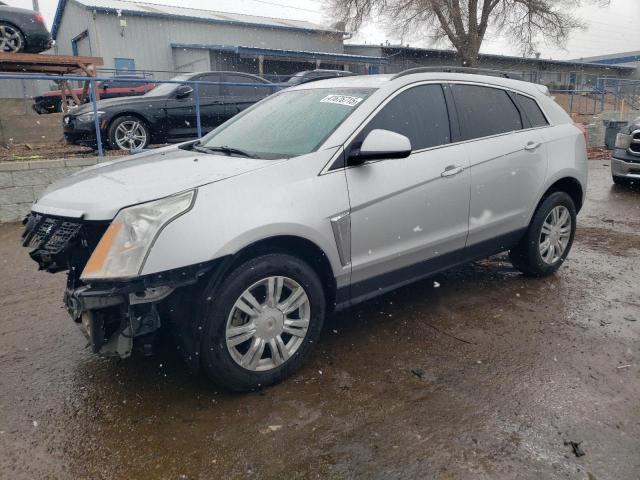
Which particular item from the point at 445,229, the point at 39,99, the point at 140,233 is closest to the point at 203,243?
the point at 140,233

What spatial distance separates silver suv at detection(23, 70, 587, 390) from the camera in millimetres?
2525

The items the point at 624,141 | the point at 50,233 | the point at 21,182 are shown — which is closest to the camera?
the point at 50,233

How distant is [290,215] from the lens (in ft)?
9.15

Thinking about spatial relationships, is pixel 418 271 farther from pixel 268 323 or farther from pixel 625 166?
pixel 625 166

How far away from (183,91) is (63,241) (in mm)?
7118

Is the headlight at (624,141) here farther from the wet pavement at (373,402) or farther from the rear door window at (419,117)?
the rear door window at (419,117)

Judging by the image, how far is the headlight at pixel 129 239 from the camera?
2.40 metres

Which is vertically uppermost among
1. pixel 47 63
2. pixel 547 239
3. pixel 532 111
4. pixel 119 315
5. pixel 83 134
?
pixel 47 63

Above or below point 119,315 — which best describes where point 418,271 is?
below

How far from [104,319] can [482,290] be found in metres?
3.12

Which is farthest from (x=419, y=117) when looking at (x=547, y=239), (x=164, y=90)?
(x=164, y=90)

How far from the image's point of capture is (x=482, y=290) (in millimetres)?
4445

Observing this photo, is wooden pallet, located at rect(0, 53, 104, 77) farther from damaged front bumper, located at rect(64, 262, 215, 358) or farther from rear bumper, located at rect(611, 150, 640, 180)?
rear bumper, located at rect(611, 150, 640, 180)

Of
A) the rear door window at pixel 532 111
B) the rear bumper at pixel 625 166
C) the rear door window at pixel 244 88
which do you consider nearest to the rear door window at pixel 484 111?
the rear door window at pixel 532 111
